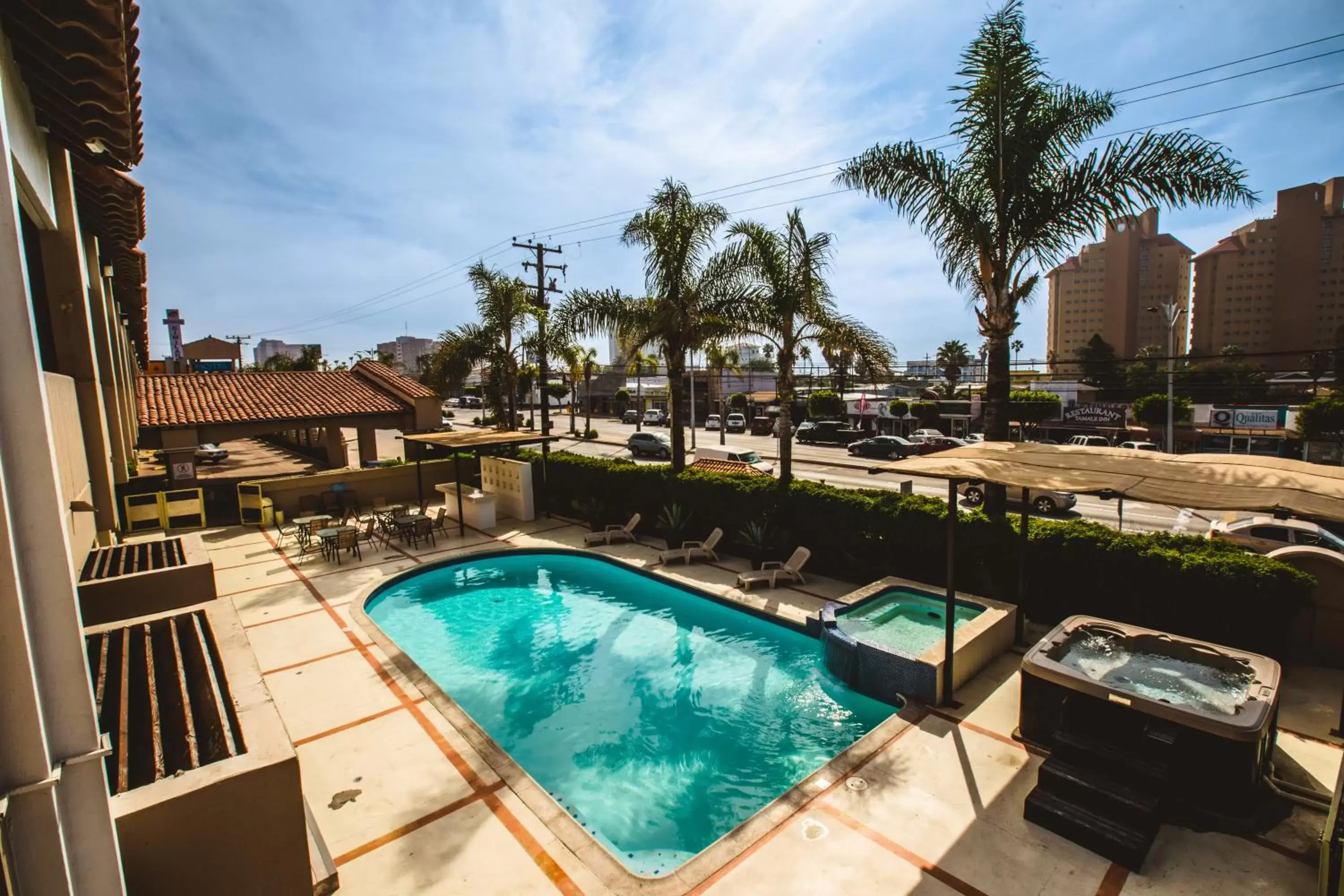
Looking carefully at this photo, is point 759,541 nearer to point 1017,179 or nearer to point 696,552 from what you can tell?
point 696,552

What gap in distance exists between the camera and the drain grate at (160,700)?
390 cm

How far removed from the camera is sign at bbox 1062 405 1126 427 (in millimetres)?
35719

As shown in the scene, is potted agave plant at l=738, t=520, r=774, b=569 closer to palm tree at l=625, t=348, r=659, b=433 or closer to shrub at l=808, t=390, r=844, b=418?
palm tree at l=625, t=348, r=659, b=433

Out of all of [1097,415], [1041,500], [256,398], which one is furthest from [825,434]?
[256,398]

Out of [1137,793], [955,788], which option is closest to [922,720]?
[955,788]

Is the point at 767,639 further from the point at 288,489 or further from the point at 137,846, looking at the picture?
the point at 288,489

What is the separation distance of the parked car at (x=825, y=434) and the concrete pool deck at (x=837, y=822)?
34.0 meters

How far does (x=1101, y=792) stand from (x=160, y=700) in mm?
7736

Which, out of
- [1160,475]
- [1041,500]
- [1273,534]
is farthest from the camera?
[1041,500]

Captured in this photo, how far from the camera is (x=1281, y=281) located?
235 ft

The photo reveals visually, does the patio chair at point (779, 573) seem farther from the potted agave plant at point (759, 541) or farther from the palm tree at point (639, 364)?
the palm tree at point (639, 364)

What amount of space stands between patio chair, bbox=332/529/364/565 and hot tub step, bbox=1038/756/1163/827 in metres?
14.0

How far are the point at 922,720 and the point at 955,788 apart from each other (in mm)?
1302

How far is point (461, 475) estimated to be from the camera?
871 inches
